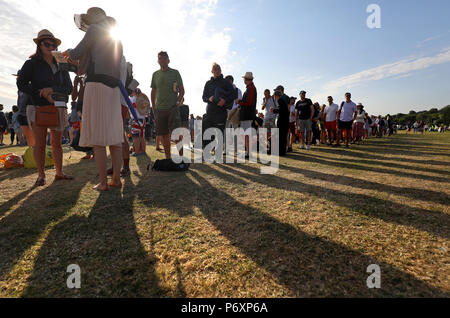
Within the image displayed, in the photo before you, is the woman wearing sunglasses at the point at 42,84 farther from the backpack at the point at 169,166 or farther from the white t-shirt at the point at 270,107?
the white t-shirt at the point at 270,107

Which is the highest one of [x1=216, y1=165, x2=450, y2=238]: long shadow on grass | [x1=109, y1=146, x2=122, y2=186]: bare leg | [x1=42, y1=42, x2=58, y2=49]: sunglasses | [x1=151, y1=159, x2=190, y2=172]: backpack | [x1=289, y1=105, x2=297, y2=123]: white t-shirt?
[x1=42, y1=42, x2=58, y2=49]: sunglasses

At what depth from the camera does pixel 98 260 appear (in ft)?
5.17

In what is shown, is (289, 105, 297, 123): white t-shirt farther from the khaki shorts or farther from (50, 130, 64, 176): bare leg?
(50, 130, 64, 176): bare leg

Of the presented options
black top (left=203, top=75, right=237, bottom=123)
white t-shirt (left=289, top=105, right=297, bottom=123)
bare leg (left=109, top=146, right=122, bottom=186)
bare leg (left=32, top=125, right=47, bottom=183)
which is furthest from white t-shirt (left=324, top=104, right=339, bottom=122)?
bare leg (left=32, top=125, right=47, bottom=183)

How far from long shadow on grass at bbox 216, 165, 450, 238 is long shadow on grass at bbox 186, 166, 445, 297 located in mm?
890

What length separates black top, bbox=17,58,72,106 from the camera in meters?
3.32

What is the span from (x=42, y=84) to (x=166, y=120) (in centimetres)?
213

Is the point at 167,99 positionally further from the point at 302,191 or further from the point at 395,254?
the point at 395,254

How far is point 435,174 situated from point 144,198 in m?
5.24

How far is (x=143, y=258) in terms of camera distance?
5.27 ft

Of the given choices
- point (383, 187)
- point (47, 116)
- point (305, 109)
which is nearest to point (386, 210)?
point (383, 187)

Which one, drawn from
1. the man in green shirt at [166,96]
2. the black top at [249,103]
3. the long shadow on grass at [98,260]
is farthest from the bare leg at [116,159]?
the black top at [249,103]
